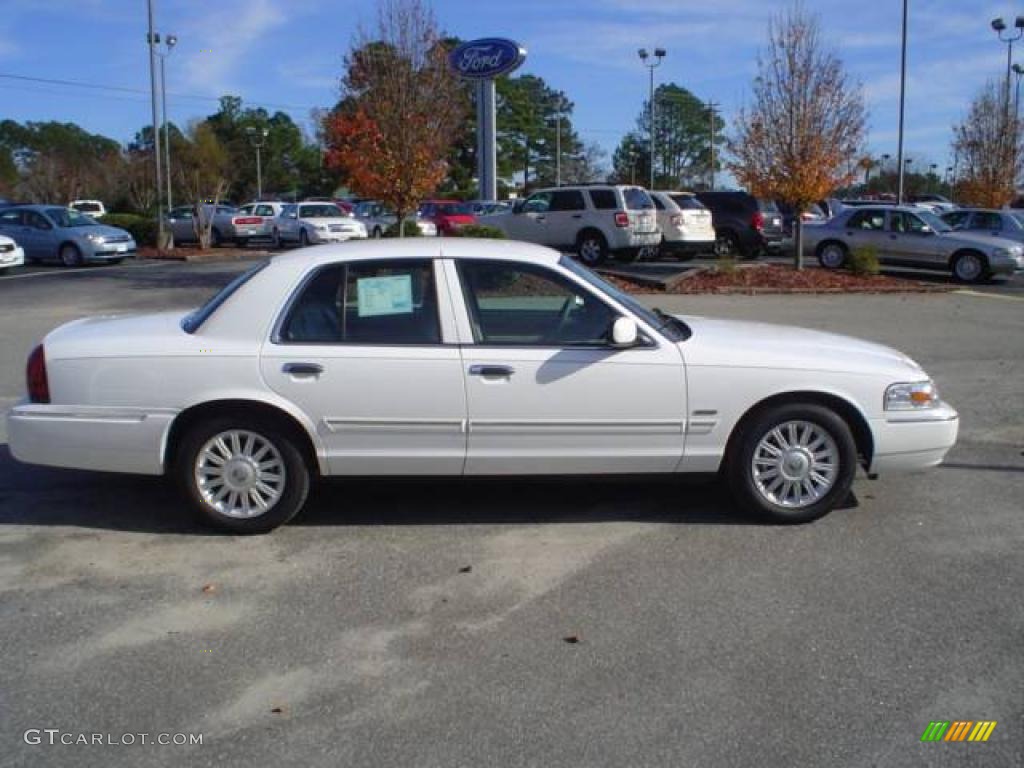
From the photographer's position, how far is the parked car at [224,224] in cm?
3312

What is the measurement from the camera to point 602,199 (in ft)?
70.7

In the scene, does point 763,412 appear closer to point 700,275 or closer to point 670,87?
point 700,275

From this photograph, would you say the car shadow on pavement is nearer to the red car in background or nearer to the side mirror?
the side mirror

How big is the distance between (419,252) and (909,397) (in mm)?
2780

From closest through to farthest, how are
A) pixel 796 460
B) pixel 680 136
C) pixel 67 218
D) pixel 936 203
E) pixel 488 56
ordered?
pixel 796 460 < pixel 488 56 < pixel 67 218 < pixel 936 203 < pixel 680 136

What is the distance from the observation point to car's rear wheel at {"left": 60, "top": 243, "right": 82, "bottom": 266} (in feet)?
85.1

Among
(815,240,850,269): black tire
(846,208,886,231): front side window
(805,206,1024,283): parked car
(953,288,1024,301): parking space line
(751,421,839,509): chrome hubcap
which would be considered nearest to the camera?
(751,421,839,509): chrome hubcap

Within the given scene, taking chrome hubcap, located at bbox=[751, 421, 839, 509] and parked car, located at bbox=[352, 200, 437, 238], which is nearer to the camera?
chrome hubcap, located at bbox=[751, 421, 839, 509]

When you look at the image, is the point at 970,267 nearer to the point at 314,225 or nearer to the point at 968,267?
the point at 968,267

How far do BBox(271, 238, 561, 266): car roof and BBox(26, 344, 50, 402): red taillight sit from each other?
4.30 feet

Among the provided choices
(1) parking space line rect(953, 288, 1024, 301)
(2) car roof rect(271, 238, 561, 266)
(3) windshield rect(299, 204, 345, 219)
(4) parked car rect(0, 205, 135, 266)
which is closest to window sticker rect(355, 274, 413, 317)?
(2) car roof rect(271, 238, 561, 266)

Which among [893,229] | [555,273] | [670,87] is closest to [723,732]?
[555,273]

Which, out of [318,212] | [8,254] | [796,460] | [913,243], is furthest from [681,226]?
[796,460]

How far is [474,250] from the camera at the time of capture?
5555 millimetres
